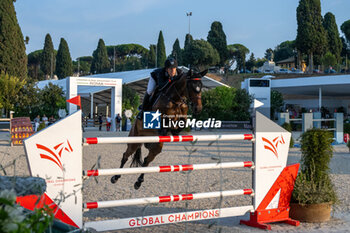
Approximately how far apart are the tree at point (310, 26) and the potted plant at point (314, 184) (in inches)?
1796

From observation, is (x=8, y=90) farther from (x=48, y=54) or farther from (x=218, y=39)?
(x=48, y=54)

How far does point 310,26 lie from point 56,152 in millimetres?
47973

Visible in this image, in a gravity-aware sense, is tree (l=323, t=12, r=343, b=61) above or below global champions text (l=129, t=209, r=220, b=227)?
above

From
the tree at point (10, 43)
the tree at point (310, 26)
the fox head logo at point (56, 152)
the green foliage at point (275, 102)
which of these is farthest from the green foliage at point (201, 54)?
the fox head logo at point (56, 152)

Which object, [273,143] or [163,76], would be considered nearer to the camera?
[273,143]

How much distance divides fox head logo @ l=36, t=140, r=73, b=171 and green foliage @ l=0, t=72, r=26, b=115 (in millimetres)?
26063

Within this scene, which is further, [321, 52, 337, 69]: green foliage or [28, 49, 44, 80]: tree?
[28, 49, 44, 80]: tree

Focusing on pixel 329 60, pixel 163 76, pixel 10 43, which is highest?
pixel 329 60

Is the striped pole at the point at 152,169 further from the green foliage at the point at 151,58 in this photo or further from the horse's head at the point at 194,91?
the green foliage at the point at 151,58

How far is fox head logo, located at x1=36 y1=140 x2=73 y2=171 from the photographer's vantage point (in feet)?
10.2

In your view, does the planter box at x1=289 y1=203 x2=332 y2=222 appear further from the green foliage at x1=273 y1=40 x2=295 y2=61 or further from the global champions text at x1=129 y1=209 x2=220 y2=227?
the green foliage at x1=273 y1=40 x2=295 y2=61

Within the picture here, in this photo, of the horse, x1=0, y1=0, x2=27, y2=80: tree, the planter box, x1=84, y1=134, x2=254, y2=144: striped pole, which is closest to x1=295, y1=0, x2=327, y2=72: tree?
x1=0, y1=0, x2=27, y2=80: tree

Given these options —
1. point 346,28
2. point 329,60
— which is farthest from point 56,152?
point 346,28

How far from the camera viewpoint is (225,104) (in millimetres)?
29391
